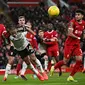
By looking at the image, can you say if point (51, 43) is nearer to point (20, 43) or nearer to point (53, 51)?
point (53, 51)

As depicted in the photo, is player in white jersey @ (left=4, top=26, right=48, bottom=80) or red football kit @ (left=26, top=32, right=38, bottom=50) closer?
player in white jersey @ (left=4, top=26, right=48, bottom=80)

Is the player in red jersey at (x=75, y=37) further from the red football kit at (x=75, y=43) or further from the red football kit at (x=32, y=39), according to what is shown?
the red football kit at (x=32, y=39)

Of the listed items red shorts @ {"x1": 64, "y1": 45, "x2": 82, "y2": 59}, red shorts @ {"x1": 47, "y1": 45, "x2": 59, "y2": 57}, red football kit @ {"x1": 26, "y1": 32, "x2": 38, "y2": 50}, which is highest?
red shorts @ {"x1": 64, "y1": 45, "x2": 82, "y2": 59}

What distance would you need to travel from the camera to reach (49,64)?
66.5 feet

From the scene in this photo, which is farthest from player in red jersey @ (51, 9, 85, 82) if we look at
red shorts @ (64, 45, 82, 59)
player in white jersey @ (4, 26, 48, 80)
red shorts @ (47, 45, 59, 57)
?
red shorts @ (47, 45, 59, 57)

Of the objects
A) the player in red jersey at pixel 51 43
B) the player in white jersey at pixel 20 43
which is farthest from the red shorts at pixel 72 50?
the player in red jersey at pixel 51 43

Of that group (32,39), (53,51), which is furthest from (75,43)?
(53,51)

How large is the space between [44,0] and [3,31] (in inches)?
647

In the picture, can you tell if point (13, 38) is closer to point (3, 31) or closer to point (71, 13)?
point (3, 31)

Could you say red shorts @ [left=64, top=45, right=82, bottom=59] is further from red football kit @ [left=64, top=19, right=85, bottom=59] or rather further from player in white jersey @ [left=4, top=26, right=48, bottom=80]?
player in white jersey @ [left=4, top=26, right=48, bottom=80]

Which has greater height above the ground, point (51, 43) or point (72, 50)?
point (72, 50)

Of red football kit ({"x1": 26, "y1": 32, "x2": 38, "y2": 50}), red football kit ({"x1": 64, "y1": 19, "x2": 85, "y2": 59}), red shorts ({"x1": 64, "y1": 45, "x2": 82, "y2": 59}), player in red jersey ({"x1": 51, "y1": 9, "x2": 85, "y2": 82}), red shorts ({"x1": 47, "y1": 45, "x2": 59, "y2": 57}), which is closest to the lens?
player in red jersey ({"x1": 51, "y1": 9, "x2": 85, "y2": 82})

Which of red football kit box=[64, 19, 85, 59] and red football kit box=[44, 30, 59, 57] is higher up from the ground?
red football kit box=[64, 19, 85, 59]

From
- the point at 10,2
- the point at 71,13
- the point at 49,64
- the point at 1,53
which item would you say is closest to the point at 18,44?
the point at 49,64
